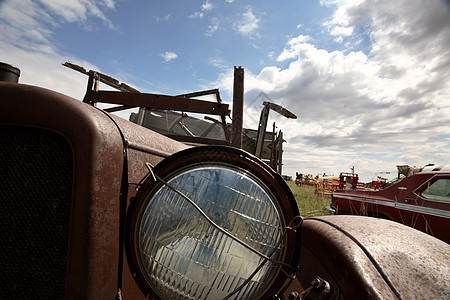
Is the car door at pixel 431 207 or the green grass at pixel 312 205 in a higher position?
the car door at pixel 431 207

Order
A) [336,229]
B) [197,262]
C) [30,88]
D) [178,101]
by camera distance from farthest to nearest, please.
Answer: [178,101] → [336,229] → [30,88] → [197,262]

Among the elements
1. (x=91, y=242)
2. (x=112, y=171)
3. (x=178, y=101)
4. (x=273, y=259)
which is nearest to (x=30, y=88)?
(x=112, y=171)

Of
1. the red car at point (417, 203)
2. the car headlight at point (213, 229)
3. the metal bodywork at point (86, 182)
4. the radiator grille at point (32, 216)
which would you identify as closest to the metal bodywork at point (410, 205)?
the red car at point (417, 203)

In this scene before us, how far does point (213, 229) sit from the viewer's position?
724mm

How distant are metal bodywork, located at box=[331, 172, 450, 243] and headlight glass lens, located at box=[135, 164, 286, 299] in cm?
389

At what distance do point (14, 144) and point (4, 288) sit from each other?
1.52ft

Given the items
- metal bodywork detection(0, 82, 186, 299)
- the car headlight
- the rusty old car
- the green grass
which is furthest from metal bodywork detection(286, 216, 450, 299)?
the green grass

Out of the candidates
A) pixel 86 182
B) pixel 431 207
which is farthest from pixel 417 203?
→ pixel 86 182

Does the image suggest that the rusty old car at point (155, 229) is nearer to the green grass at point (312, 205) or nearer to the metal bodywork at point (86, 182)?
the metal bodywork at point (86, 182)

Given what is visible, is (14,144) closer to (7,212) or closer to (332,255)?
(7,212)

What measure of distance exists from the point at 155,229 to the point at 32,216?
1.36ft

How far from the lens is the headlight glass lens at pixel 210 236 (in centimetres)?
73

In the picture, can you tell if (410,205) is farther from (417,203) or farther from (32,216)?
(32,216)

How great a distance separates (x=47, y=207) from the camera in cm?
81
